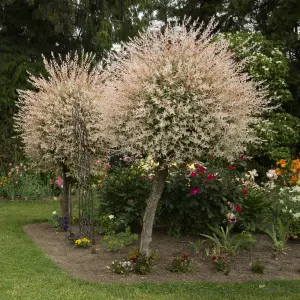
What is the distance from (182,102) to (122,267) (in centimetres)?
198

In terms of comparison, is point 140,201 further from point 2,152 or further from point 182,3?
point 182,3

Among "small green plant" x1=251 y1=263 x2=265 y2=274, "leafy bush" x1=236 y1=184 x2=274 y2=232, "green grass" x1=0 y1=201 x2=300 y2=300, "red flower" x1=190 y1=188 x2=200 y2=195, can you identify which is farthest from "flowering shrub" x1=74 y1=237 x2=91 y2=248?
"small green plant" x1=251 y1=263 x2=265 y2=274

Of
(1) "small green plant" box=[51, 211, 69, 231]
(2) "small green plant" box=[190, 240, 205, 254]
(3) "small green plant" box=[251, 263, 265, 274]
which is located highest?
(1) "small green plant" box=[51, 211, 69, 231]

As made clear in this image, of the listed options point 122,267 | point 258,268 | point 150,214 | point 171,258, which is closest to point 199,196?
point 171,258

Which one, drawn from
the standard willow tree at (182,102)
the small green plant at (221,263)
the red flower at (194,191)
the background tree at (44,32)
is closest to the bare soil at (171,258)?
the small green plant at (221,263)

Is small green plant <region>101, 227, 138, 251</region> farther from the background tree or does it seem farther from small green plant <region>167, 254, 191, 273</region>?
the background tree

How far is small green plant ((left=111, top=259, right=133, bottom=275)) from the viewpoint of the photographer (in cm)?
544

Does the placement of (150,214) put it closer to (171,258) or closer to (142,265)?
(142,265)

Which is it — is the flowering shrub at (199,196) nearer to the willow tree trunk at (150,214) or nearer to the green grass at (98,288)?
the willow tree trunk at (150,214)

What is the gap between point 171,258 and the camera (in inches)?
240

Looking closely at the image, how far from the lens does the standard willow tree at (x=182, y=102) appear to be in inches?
198

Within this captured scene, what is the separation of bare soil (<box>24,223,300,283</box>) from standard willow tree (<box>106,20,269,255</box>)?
127cm

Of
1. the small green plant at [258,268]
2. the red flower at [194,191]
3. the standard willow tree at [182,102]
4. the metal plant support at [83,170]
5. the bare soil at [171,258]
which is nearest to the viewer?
the standard willow tree at [182,102]

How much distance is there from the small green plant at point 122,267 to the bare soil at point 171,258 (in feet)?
0.24
